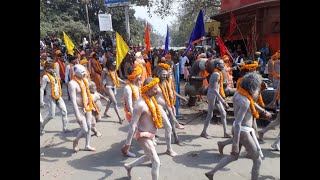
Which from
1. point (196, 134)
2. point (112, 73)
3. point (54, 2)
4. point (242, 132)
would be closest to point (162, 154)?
point (196, 134)

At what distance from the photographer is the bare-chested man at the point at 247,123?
4.85 m

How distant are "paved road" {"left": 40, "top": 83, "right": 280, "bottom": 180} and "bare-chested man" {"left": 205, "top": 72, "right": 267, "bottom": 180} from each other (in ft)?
2.58

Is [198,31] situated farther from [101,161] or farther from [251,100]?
[101,161]

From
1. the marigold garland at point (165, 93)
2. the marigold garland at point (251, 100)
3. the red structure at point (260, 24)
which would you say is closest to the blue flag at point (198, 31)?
the marigold garland at point (165, 93)

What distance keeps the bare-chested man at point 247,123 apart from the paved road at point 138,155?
2.58 ft

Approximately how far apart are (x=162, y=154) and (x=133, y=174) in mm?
1115

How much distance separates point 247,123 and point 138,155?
2663 millimetres

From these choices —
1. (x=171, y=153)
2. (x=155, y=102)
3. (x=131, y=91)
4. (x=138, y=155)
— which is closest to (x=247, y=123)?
(x=155, y=102)

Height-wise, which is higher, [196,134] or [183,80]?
[183,80]

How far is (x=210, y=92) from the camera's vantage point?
7324 millimetres

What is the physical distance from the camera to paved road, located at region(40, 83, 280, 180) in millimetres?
5742

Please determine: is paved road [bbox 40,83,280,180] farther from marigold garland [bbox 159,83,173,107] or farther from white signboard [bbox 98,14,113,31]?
white signboard [bbox 98,14,113,31]

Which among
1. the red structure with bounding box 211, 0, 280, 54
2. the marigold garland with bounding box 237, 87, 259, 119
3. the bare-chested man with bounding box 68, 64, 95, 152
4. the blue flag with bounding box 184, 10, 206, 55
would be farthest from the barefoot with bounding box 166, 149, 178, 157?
the red structure with bounding box 211, 0, 280, 54
